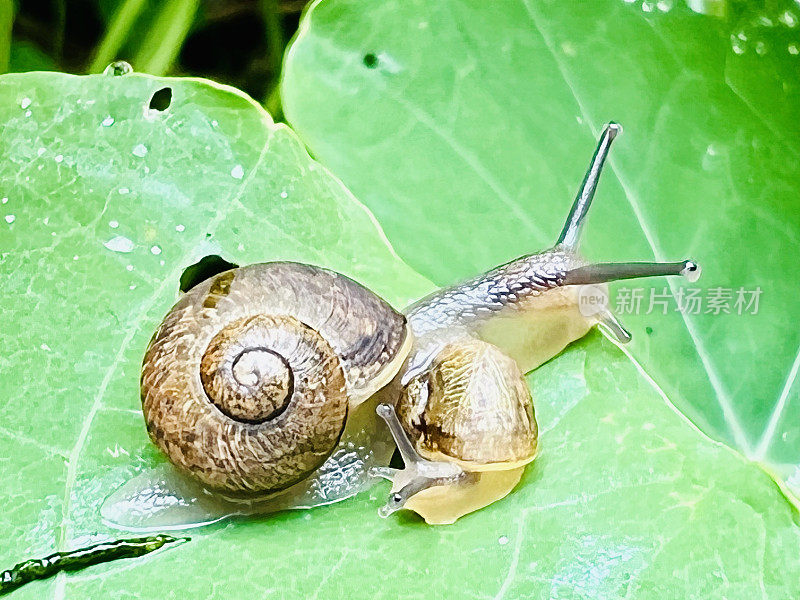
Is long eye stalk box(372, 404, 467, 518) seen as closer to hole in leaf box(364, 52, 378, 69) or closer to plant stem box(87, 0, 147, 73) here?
hole in leaf box(364, 52, 378, 69)

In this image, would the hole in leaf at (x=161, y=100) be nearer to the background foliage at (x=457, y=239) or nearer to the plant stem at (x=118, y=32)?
the background foliage at (x=457, y=239)

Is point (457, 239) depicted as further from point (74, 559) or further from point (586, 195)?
point (74, 559)

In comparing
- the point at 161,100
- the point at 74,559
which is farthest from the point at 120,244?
the point at 74,559

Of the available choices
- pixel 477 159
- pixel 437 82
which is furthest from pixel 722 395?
pixel 437 82

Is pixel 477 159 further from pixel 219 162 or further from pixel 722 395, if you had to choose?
pixel 722 395

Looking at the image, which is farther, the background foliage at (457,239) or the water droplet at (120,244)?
the water droplet at (120,244)

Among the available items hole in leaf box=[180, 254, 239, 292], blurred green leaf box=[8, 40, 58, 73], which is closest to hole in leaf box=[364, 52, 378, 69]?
hole in leaf box=[180, 254, 239, 292]

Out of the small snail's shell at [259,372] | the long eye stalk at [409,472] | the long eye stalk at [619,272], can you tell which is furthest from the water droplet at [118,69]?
the long eye stalk at [619,272]
